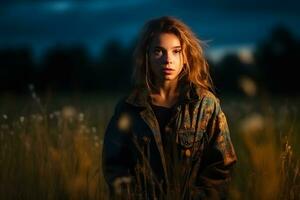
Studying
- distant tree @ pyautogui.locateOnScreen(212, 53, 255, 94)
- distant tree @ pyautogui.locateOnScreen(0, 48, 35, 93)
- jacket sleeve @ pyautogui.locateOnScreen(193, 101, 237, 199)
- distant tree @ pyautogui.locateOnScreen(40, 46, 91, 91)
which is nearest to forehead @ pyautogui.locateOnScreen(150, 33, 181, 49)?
jacket sleeve @ pyautogui.locateOnScreen(193, 101, 237, 199)

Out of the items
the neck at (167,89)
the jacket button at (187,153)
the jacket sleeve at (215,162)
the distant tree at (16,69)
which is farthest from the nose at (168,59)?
the distant tree at (16,69)

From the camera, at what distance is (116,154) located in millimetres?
3992

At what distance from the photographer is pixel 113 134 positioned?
13.3 feet

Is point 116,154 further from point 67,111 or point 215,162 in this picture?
point 67,111

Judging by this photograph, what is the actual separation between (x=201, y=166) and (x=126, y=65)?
5263 cm

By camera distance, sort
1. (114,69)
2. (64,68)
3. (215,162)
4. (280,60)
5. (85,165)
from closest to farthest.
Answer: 1. (215,162)
2. (85,165)
3. (280,60)
4. (64,68)
5. (114,69)

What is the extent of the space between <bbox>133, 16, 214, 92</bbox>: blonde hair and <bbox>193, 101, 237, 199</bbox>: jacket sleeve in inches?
13.4

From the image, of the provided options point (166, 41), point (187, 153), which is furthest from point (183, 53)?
point (187, 153)

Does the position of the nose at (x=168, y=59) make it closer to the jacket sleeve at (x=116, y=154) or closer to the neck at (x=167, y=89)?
the neck at (x=167, y=89)

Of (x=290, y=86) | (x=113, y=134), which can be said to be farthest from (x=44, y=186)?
(x=290, y=86)

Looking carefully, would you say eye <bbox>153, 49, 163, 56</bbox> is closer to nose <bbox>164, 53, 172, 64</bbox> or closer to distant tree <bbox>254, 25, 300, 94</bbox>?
nose <bbox>164, 53, 172, 64</bbox>

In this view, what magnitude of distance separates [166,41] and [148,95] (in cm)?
37

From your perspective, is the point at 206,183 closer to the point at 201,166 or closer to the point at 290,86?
the point at 201,166

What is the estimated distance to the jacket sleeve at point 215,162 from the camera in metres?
3.93
